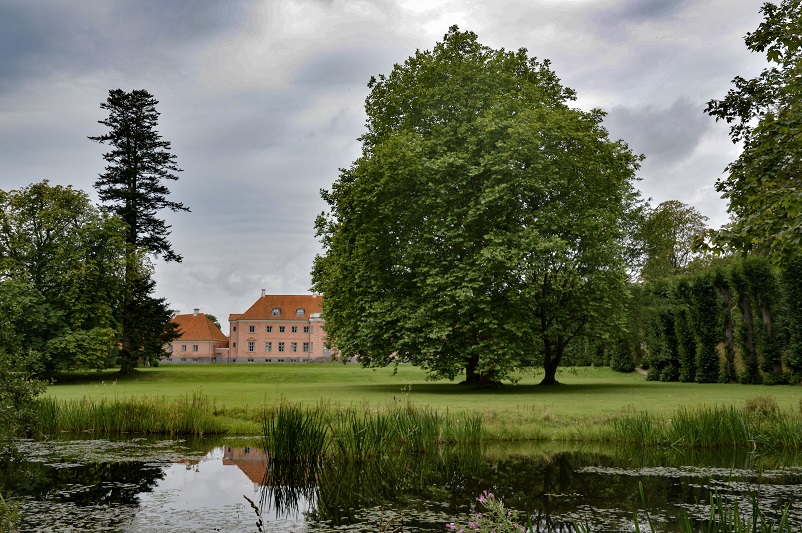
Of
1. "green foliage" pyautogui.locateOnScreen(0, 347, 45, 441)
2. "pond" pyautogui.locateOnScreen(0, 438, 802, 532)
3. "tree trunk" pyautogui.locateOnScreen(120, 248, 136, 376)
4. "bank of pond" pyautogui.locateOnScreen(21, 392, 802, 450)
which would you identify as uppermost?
"tree trunk" pyautogui.locateOnScreen(120, 248, 136, 376)

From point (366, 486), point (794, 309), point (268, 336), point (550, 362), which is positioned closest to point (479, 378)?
point (550, 362)

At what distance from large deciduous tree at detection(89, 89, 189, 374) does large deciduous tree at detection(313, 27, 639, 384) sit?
2062 centimetres

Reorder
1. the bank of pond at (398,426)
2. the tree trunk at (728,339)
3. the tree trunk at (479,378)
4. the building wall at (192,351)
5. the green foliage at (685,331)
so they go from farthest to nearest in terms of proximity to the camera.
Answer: the building wall at (192,351), the green foliage at (685,331), the tree trunk at (728,339), the tree trunk at (479,378), the bank of pond at (398,426)

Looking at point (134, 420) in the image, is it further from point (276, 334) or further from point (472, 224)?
point (276, 334)

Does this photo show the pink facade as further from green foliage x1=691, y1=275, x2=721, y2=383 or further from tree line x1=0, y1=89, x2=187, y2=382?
green foliage x1=691, y1=275, x2=721, y2=383

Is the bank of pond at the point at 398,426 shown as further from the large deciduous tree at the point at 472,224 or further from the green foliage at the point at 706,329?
the green foliage at the point at 706,329

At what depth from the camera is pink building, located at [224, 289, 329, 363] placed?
93625 mm

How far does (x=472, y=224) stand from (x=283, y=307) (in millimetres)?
73538

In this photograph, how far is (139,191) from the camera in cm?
4516

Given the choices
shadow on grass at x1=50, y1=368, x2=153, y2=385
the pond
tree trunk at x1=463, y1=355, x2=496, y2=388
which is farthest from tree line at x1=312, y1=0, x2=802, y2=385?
shadow on grass at x1=50, y1=368, x2=153, y2=385

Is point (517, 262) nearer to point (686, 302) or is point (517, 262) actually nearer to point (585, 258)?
point (585, 258)

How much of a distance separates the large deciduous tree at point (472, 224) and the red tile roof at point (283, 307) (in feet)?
220

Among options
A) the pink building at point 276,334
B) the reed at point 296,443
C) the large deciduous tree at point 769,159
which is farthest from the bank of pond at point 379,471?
the pink building at point 276,334

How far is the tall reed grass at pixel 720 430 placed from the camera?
1348 cm
